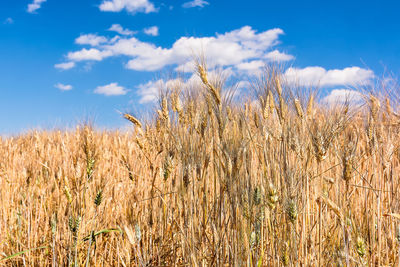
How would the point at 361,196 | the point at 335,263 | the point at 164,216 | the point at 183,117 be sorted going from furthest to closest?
the point at 361,196 → the point at 164,216 → the point at 183,117 → the point at 335,263

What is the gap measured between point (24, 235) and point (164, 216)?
1.27 m

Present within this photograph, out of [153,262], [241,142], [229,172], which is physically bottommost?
[153,262]

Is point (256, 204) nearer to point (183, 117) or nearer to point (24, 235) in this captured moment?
point (183, 117)

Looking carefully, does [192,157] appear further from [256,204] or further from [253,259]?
[253,259]

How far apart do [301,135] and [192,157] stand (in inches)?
22.2

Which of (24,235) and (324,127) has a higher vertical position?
(324,127)

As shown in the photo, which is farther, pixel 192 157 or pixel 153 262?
pixel 153 262

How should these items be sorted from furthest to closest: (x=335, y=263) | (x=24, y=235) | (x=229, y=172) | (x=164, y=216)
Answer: (x=24, y=235) < (x=164, y=216) < (x=335, y=263) < (x=229, y=172)

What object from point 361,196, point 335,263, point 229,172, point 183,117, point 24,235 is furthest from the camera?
point 24,235

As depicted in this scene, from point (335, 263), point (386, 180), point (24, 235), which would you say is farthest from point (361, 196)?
point (24, 235)

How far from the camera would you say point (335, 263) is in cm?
158

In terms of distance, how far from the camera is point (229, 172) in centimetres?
125

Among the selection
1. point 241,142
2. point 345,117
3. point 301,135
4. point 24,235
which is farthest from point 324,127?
point 24,235

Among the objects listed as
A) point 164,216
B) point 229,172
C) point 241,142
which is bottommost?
point 164,216
